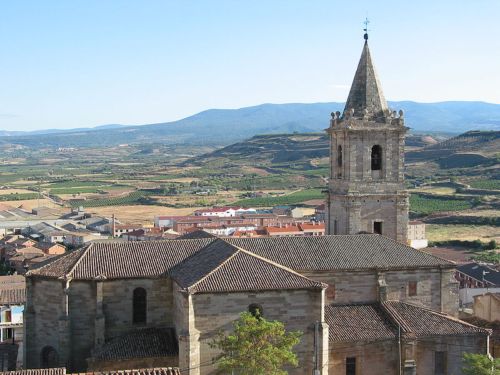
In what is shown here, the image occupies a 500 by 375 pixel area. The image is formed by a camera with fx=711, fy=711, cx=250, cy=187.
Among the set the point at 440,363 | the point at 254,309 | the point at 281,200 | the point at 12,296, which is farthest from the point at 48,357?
the point at 281,200

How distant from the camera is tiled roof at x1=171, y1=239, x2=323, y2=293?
81.3 feet

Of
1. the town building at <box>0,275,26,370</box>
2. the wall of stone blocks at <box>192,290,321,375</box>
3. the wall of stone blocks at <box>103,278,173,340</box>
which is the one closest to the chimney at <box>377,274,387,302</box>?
the wall of stone blocks at <box>192,290,321,375</box>

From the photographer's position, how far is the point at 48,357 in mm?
28391

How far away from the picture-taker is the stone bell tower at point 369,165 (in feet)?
111

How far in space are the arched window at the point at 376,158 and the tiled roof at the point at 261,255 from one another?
4.75m

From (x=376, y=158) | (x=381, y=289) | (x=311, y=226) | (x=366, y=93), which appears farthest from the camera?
(x=311, y=226)

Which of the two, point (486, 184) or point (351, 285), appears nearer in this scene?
point (351, 285)

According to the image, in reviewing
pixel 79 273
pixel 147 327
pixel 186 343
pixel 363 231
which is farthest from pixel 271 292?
pixel 363 231

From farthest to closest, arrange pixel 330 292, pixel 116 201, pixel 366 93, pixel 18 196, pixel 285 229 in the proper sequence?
pixel 18 196 < pixel 116 201 < pixel 285 229 < pixel 366 93 < pixel 330 292

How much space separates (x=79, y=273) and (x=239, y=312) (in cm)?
675

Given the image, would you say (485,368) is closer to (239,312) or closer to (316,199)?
(239,312)

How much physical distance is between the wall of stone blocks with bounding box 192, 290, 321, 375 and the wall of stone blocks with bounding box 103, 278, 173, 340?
11.7 ft

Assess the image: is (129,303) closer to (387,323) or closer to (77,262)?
(77,262)

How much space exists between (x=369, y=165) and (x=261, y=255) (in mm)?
8237
